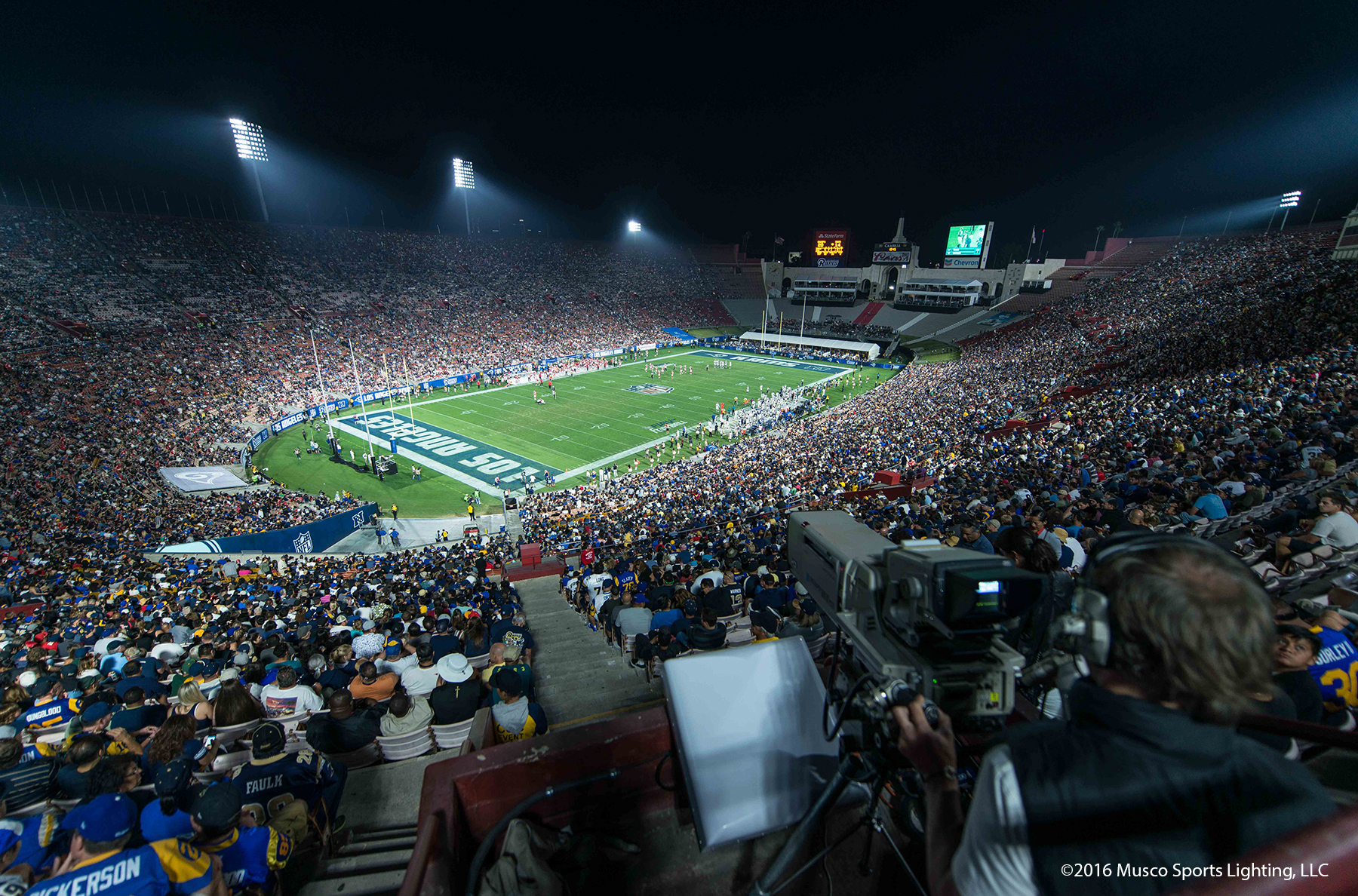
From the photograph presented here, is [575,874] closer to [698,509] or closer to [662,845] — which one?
[662,845]

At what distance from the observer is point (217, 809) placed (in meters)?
3.34

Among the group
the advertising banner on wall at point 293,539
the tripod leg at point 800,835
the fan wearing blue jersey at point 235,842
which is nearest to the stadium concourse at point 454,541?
the fan wearing blue jersey at point 235,842

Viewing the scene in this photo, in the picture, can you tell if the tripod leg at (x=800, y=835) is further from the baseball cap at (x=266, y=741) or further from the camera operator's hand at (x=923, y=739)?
the baseball cap at (x=266, y=741)

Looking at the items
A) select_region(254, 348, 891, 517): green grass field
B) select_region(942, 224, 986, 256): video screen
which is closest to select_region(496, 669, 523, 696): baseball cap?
select_region(254, 348, 891, 517): green grass field

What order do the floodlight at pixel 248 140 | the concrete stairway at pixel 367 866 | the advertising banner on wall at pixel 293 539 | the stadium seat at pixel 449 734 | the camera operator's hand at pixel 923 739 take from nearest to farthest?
the camera operator's hand at pixel 923 739 → the concrete stairway at pixel 367 866 → the stadium seat at pixel 449 734 → the advertising banner on wall at pixel 293 539 → the floodlight at pixel 248 140

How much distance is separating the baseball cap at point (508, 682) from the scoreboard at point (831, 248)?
9005cm

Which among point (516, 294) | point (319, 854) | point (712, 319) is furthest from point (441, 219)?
point (319, 854)

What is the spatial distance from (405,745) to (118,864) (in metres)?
2.37

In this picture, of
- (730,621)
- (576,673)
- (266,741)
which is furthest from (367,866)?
(730,621)

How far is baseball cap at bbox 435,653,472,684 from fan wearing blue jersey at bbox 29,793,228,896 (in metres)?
2.97

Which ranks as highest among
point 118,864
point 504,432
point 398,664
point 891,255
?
point 891,255

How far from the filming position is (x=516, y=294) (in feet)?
231

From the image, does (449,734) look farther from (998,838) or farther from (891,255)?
(891,255)

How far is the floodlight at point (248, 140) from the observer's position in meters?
54.9
